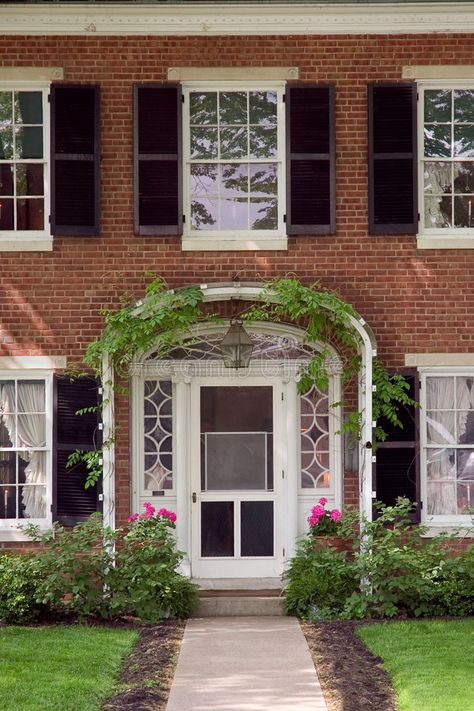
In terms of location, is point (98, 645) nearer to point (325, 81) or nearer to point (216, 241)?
point (216, 241)

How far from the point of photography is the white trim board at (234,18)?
524 inches

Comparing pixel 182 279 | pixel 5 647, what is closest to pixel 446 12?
pixel 182 279

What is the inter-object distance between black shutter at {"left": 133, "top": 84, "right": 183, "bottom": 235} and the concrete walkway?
4269 millimetres

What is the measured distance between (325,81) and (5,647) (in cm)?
679

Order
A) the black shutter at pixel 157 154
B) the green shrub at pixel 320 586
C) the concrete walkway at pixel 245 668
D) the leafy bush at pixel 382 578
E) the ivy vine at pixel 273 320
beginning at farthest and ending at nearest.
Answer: the black shutter at pixel 157 154, the ivy vine at pixel 273 320, the green shrub at pixel 320 586, the leafy bush at pixel 382 578, the concrete walkway at pixel 245 668

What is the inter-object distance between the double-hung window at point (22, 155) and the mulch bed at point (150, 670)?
14.7 ft

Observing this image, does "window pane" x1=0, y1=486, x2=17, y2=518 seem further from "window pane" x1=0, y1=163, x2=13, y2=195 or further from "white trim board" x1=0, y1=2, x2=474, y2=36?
"white trim board" x1=0, y1=2, x2=474, y2=36

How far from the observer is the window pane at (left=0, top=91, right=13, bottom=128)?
528 inches

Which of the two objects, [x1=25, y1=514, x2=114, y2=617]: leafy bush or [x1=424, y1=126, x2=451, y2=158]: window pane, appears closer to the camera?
[x1=25, y1=514, x2=114, y2=617]: leafy bush

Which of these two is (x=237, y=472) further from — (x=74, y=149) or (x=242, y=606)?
(x=74, y=149)

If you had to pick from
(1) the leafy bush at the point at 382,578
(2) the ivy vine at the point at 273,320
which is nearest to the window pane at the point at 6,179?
(2) the ivy vine at the point at 273,320

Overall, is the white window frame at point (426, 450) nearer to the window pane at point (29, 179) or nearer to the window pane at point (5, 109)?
the window pane at point (29, 179)

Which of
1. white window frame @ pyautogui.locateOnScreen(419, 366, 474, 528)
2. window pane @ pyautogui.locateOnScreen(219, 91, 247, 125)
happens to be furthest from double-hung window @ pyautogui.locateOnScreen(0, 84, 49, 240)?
white window frame @ pyautogui.locateOnScreen(419, 366, 474, 528)

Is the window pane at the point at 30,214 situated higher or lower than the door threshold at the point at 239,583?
higher
